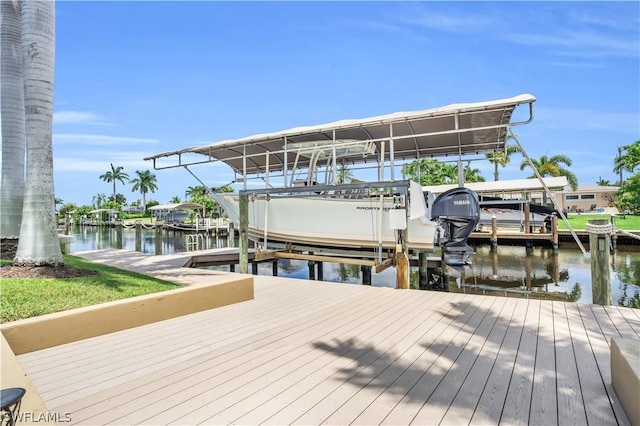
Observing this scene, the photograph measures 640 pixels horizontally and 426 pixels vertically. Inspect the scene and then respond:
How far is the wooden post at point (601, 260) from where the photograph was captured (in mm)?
4930

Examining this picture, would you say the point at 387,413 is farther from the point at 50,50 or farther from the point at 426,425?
the point at 50,50

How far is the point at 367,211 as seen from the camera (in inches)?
358

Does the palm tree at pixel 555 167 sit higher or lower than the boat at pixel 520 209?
higher

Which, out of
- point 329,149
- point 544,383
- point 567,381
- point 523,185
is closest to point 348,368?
point 544,383

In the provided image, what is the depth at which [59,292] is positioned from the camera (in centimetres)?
434

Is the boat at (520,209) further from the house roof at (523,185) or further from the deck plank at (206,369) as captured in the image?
the deck plank at (206,369)

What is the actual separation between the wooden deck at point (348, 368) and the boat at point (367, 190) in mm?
3538

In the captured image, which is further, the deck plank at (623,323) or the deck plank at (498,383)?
the deck plank at (623,323)

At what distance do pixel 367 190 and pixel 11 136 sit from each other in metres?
8.19

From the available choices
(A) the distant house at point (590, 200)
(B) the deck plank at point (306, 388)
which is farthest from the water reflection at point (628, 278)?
(A) the distant house at point (590, 200)

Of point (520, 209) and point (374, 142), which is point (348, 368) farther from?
point (520, 209)

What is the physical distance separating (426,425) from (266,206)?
8.58 meters

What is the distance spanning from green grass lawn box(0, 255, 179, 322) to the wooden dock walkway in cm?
59

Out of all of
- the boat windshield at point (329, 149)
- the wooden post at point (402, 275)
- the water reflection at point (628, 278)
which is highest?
the boat windshield at point (329, 149)
